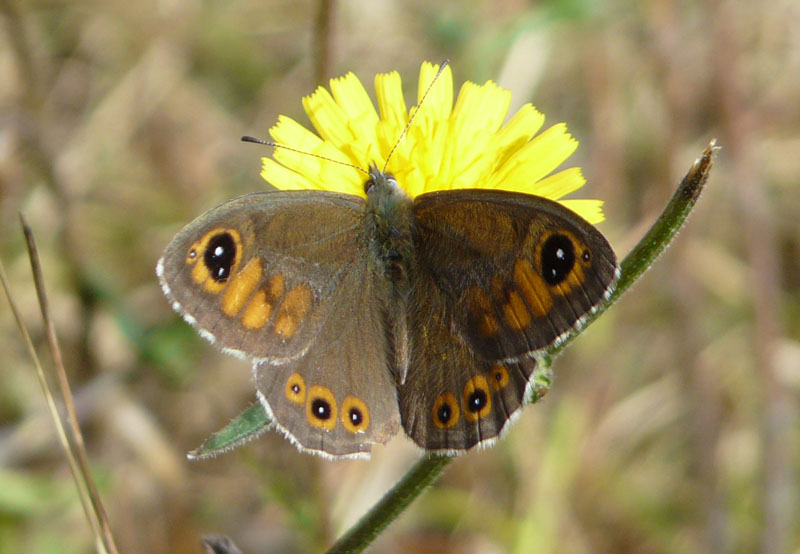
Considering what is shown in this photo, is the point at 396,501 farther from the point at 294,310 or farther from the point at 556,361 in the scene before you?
the point at 556,361

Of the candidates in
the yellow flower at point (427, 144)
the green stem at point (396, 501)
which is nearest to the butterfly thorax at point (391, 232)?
the yellow flower at point (427, 144)

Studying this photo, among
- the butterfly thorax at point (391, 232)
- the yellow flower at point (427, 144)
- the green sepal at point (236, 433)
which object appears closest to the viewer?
the green sepal at point (236, 433)

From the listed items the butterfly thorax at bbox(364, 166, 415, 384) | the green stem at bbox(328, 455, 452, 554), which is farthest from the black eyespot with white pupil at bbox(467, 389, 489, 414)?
the butterfly thorax at bbox(364, 166, 415, 384)

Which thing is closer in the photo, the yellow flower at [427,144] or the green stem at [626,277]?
the green stem at [626,277]

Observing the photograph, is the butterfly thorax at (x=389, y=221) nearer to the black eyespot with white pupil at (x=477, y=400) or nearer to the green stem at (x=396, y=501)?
the black eyespot with white pupil at (x=477, y=400)

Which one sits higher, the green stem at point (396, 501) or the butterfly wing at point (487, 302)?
the butterfly wing at point (487, 302)

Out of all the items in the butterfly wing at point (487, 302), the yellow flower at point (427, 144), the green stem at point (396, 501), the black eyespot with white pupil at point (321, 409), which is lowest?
the green stem at point (396, 501)
